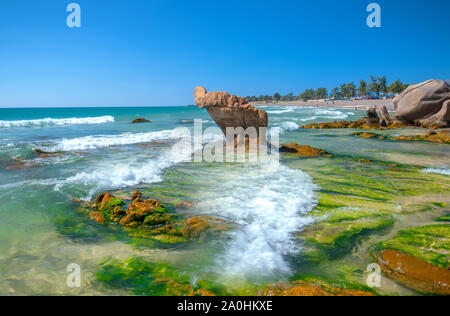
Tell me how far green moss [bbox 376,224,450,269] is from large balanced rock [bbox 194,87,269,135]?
8.10 meters

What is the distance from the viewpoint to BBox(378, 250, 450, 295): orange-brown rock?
8.95ft

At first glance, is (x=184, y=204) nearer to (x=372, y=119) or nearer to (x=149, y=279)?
(x=149, y=279)

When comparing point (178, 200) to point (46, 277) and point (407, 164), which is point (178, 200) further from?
point (407, 164)

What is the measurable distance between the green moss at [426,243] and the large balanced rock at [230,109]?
26.6ft

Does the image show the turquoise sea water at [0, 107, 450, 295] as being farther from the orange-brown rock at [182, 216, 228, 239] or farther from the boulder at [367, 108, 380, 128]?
the boulder at [367, 108, 380, 128]

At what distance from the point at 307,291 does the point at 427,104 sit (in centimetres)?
2339

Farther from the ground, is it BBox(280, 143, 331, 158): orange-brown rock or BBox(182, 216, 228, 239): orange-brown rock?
BBox(280, 143, 331, 158): orange-brown rock

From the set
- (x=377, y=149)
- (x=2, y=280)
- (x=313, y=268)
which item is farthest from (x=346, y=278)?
(x=377, y=149)

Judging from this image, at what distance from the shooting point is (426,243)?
3.69m

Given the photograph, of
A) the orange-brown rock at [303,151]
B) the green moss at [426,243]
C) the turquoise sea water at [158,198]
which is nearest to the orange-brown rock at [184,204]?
the turquoise sea water at [158,198]

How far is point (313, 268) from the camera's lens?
10.5 feet

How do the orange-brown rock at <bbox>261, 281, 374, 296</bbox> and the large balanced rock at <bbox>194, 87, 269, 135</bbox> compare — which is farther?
the large balanced rock at <bbox>194, 87, 269, 135</bbox>

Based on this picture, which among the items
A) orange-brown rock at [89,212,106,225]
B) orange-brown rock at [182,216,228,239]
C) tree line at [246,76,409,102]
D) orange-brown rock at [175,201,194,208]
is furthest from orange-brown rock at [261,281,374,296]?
tree line at [246,76,409,102]

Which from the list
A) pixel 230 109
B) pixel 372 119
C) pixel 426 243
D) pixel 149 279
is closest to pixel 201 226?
pixel 149 279
